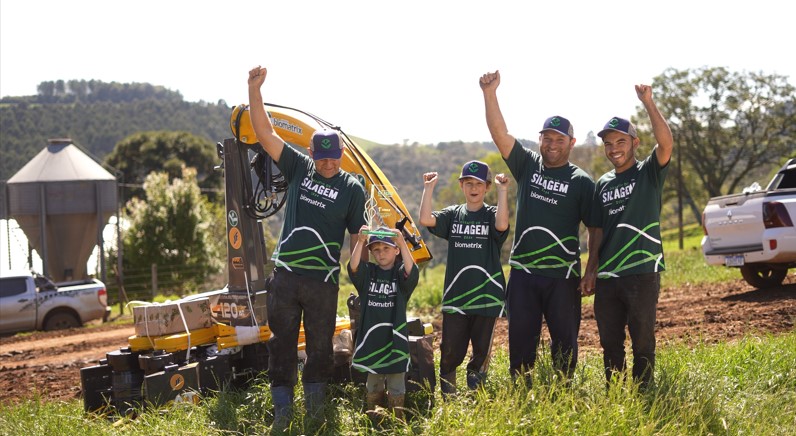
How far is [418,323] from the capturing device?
7660mm

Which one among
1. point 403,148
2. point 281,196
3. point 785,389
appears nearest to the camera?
point 785,389

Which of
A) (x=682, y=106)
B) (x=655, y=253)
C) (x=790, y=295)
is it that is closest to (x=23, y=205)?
(x=790, y=295)

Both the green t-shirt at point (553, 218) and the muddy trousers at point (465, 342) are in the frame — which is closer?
the green t-shirt at point (553, 218)

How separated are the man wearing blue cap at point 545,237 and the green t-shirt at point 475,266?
0.57 ft

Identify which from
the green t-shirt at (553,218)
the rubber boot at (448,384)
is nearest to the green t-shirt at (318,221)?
the rubber boot at (448,384)

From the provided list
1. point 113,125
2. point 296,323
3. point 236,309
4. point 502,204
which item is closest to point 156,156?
point 113,125

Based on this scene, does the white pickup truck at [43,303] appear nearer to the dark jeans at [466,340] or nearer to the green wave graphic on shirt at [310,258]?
the green wave graphic on shirt at [310,258]

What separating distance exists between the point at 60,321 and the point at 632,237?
17.1m

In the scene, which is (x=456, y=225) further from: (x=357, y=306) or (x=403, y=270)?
(x=357, y=306)

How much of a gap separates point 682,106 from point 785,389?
4530cm

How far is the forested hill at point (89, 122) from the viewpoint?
88.3 m

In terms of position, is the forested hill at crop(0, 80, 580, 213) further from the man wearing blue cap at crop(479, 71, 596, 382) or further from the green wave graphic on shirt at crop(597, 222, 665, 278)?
the green wave graphic on shirt at crop(597, 222, 665, 278)

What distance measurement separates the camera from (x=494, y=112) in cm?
649

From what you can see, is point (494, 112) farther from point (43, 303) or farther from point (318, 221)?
point (43, 303)
